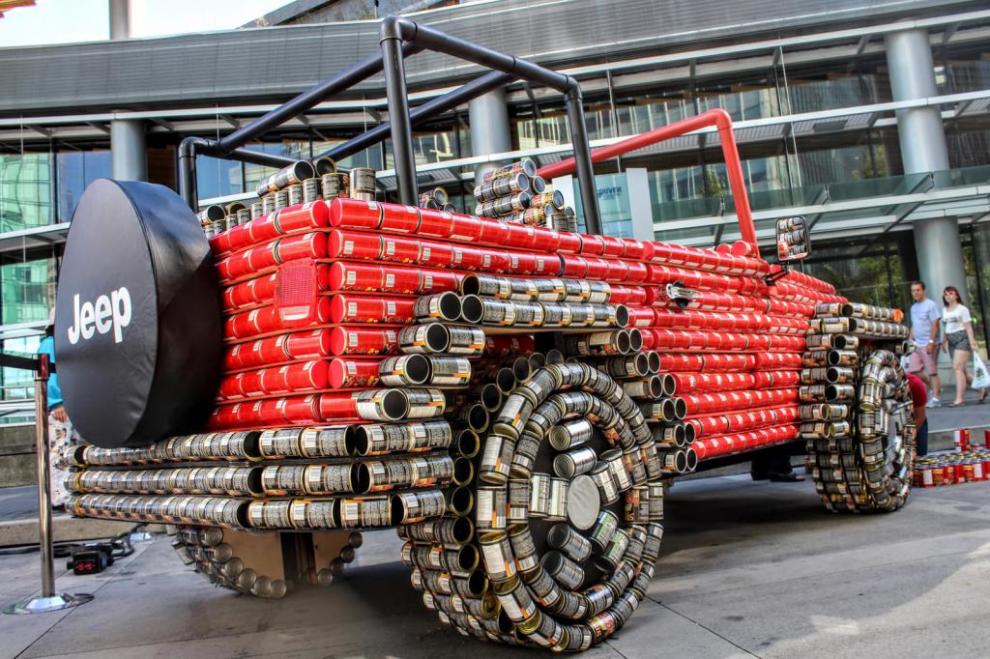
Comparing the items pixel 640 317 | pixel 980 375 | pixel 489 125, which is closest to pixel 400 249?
pixel 640 317

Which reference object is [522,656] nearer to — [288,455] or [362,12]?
[288,455]

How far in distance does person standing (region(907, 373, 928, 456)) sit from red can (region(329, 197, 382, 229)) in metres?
5.19

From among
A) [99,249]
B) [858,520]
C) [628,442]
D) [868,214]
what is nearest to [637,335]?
[628,442]

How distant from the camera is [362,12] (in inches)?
1152

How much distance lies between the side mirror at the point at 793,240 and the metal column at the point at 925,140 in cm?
1418

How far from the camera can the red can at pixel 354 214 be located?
240cm

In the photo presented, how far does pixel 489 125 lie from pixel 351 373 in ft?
53.6

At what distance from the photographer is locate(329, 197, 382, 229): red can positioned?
7.86 ft

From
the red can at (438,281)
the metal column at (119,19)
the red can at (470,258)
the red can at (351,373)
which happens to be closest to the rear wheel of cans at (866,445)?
the red can at (470,258)

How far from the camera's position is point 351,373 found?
7.79 feet

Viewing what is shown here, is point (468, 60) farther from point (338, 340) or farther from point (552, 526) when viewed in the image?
point (552, 526)

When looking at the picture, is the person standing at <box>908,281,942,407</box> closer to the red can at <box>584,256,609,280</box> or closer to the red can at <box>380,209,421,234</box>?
the red can at <box>584,256,609,280</box>

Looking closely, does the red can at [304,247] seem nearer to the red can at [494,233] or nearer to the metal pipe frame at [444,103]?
the red can at [494,233]

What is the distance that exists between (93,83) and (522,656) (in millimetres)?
18625
